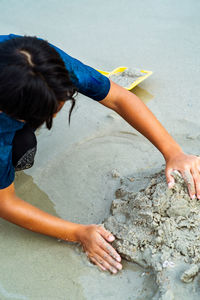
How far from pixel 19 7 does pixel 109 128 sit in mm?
2514

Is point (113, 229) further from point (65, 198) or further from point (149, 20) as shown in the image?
point (149, 20)

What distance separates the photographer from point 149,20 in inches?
140

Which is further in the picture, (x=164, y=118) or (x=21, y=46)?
(x=164, y=118)

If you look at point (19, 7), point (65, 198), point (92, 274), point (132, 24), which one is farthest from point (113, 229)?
point (19, 7)

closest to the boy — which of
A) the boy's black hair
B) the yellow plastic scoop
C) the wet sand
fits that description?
the boy's black hair

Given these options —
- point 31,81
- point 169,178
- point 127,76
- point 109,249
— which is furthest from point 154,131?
point 127,76

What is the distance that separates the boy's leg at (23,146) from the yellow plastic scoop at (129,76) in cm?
104

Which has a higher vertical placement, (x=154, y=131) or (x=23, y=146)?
(x=154, y=131)

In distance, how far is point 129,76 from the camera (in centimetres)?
265

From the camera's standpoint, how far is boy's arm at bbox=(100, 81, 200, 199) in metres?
1.52

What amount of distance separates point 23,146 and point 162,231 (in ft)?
2.45

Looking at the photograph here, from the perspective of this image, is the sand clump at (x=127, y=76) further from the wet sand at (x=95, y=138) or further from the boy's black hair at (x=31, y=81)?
the boy's black hair at (x=31, y=81)

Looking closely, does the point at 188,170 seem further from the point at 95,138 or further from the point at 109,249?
the point at 95,138

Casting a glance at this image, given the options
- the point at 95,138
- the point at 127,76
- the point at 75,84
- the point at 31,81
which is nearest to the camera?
the point at 31,81
